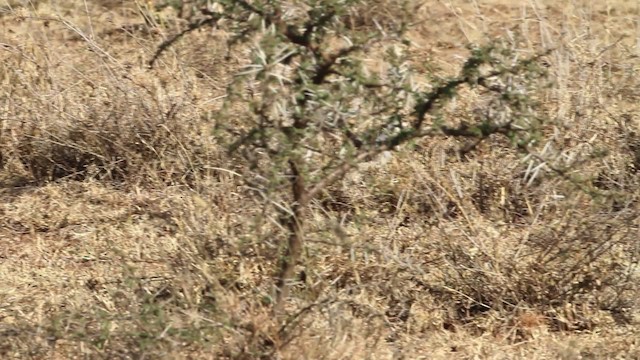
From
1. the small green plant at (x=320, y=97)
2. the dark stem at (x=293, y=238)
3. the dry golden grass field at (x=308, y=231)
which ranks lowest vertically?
the dry golden grass field at (x=308, y=231)

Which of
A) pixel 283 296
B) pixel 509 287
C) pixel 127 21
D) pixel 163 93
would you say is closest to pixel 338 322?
pixel 283 296

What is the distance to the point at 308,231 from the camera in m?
3.75

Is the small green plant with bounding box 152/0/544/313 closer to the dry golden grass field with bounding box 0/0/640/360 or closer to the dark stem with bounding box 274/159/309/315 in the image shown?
the dark stem with bounding box 274/159/309/315

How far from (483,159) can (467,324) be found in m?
1.06

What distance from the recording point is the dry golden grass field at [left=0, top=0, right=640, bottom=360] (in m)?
3.40

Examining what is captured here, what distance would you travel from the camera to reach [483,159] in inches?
183

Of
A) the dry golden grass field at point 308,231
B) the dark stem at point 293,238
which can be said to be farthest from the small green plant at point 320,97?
the dry golden grass field at point 308,231

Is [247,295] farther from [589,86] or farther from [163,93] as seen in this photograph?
[589,86]

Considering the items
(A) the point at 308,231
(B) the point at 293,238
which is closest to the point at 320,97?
(B) the point at 293,238

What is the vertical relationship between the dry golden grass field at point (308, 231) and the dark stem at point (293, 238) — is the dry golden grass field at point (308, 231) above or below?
below

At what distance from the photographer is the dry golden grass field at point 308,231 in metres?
3.40

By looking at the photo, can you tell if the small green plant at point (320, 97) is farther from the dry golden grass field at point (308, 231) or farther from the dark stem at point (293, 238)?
the dry golden grass field at point (308, 231)

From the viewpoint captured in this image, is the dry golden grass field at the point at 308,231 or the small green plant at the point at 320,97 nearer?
the small green plant at the point at 320,97

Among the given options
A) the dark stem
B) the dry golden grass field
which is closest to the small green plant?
the dark stem
